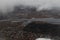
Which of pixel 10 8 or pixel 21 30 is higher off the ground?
pixel 10 8

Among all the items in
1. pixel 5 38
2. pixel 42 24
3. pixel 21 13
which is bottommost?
pixel 5 38

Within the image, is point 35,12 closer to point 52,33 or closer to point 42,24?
point 42,24

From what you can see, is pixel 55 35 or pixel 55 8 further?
pixel 55 8

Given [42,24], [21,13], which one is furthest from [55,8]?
[42,24]

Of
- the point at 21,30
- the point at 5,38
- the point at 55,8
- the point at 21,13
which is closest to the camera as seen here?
the point at 5,38

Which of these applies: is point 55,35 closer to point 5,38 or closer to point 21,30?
point 21,30

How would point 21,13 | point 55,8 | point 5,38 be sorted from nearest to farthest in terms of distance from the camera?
point 5,38
point 21,13
point 55,8
